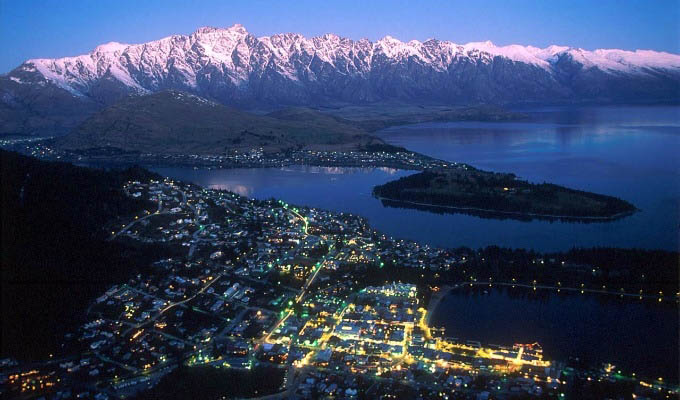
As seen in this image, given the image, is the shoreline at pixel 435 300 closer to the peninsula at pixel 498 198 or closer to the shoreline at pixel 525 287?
the shoreline at pixel 525 287

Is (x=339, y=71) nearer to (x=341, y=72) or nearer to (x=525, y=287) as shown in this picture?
(x=341, y=72)

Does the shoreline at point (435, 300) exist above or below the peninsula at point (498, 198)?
below

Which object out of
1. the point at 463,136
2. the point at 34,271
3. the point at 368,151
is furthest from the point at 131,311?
the point at 463,136

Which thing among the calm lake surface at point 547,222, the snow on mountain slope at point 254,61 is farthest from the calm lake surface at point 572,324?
the snow on mountain slope at point 254,61

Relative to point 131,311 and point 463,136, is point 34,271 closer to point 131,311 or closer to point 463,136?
point 131,311

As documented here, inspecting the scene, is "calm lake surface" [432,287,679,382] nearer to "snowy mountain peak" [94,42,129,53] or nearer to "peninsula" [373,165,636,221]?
"peninsula" [373,165,636,221]

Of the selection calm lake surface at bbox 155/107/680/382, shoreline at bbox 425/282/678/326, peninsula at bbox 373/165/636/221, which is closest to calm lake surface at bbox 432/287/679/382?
calm lake surface at bbox 155/107/680/382
